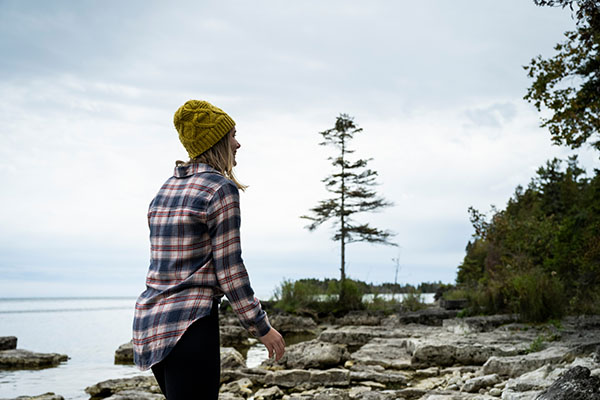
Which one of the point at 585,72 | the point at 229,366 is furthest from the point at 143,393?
the point at 585,72

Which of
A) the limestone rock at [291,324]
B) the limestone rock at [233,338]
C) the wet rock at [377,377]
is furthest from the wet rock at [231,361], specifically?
the limestone rock at [291,324]

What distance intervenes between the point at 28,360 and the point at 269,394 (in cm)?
469

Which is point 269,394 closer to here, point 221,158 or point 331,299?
point 221,158

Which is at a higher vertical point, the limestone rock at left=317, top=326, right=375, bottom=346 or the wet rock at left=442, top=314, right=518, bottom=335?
the wet rock at left=442, top=314, right=518, bottom=335

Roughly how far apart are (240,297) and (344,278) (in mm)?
17707

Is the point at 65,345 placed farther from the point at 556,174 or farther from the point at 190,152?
the point at 556,174

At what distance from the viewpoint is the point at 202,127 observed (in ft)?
6.03

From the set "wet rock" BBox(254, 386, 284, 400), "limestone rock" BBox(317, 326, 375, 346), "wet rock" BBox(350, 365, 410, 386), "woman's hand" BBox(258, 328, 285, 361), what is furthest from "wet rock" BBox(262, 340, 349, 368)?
"woman's hand" BBox(258, 328, 285, 361)

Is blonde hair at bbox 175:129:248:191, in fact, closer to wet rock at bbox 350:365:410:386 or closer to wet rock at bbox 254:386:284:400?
wet rock at bbox 254:386:284:400

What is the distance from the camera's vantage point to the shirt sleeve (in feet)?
5.33

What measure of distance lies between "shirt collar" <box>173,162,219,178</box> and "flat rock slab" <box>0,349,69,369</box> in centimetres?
687

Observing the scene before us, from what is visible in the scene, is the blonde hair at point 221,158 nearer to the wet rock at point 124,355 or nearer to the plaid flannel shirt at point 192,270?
the plaid flannel shirt at point 192,270

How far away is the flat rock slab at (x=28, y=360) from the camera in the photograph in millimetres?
7477

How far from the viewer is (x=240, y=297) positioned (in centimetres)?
166
